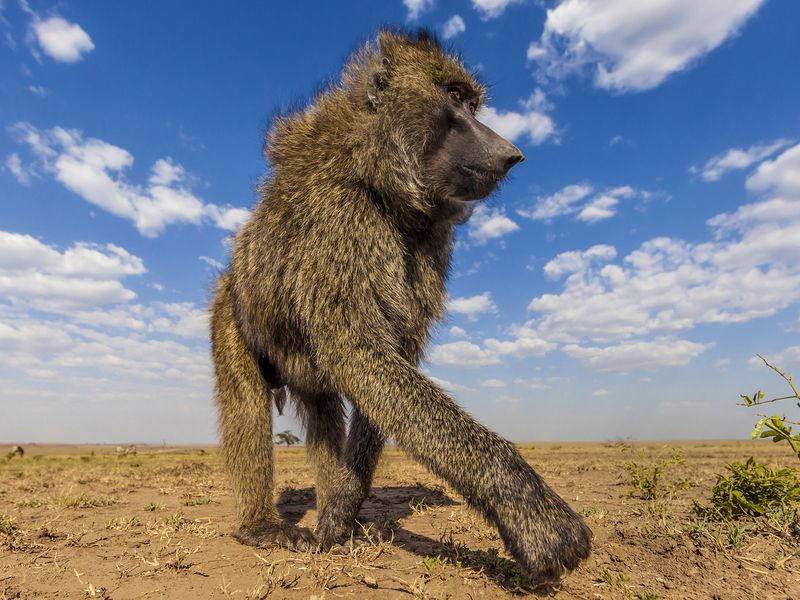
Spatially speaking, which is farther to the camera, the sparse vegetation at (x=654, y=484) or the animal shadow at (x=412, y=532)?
the sparse vegetation at (x=654, y=484)

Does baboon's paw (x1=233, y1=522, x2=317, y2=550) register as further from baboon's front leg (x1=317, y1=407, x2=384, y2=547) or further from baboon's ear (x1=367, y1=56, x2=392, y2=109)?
baboon's ear (x1=367, y1=56, x2=392, y2=109)

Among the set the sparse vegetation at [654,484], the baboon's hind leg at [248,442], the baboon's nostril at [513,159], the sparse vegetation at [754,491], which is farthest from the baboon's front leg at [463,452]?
the sparse vegetation at [654,484]

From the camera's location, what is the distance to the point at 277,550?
3133 mm

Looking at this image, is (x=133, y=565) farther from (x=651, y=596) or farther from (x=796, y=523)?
(x=796, y=523)

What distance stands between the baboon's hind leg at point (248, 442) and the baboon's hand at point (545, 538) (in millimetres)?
1525

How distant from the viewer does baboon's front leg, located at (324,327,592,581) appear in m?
2.23

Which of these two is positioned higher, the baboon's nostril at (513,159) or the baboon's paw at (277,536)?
the baboon's nostril at (513,159)

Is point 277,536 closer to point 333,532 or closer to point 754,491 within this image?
point 333,532

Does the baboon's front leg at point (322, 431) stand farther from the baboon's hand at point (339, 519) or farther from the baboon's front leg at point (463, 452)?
the baboon's front leg at point (463, 452)

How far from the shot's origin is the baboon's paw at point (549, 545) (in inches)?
86.6

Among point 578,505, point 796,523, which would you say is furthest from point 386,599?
point 578,505

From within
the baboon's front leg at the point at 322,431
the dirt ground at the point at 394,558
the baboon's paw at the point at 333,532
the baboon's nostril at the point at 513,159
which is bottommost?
the dirt ground at the point at 394,558

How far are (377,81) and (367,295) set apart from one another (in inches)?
55.5

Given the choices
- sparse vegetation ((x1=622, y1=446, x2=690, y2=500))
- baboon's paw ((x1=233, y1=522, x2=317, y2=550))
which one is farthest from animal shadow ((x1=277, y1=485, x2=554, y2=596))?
sparse vegetation ((x1=622, y1=446, x2=690, y2=500))
